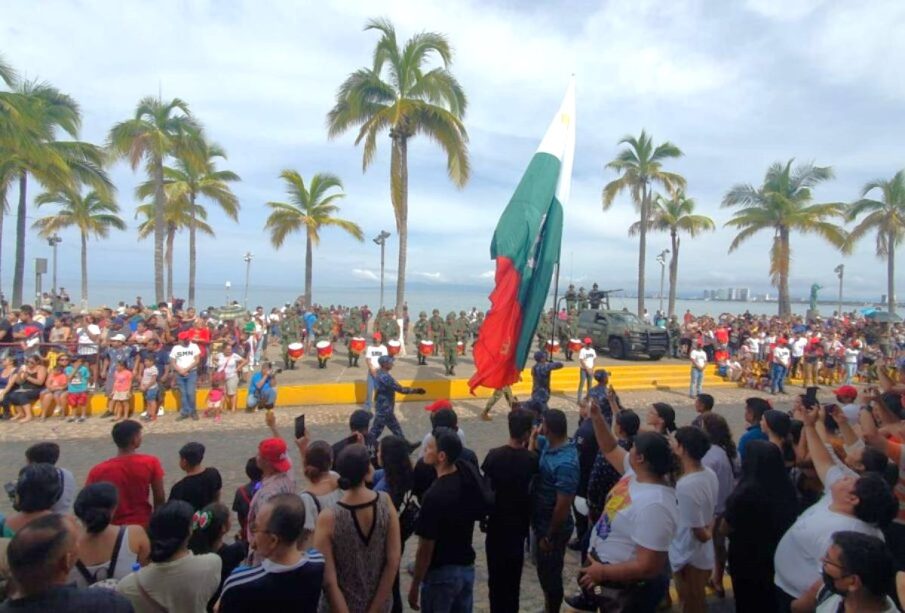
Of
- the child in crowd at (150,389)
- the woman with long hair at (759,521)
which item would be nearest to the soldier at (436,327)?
the child in crowd at (150,389)

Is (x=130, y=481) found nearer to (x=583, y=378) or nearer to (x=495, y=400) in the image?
(x=495, y=400)

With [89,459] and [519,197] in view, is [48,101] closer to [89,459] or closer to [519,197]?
[89,459]

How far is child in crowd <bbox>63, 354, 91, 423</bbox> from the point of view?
11.6 m

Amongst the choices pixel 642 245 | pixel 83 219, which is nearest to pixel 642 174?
pixel 642 245

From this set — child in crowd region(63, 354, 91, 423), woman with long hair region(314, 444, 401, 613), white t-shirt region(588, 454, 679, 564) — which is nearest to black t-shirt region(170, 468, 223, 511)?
woman with long hair region(314, 444, 401, 613)

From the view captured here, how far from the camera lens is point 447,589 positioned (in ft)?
11.5

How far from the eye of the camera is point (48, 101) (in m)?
21.6

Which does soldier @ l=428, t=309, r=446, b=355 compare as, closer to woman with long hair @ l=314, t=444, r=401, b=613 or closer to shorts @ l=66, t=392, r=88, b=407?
shorts @ l=66, t=392, r=88, b=407

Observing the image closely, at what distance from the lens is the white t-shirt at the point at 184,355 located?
11.5m

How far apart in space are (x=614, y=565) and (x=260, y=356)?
672 inches

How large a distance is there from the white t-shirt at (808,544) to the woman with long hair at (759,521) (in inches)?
13.2

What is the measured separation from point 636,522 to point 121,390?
1157 centimetres

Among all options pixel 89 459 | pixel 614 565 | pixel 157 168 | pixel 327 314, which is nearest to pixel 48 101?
pixel 157 168

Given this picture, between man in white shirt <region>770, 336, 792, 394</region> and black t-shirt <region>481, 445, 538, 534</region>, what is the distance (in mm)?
15460
